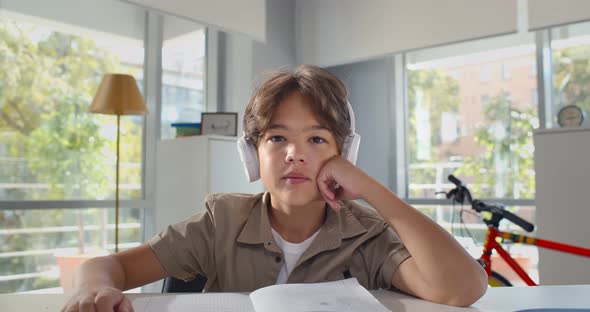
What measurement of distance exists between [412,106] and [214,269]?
3435mm

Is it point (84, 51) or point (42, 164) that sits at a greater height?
point (84, 51)

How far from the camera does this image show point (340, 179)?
1.08 metres

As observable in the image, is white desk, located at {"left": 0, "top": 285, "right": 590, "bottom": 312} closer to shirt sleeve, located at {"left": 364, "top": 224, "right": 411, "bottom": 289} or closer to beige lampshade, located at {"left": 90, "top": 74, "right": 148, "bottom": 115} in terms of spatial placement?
shirt sleeve, located at {"left": 364, "top": 224, "right": 411, "bottom": 289}

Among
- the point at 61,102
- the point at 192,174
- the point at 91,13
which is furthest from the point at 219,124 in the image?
the point at 91,13

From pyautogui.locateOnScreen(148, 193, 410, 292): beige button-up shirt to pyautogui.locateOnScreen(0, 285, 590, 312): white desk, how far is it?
0.14 meters

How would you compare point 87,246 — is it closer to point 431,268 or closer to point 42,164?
point 42,164

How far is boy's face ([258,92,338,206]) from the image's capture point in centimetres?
106

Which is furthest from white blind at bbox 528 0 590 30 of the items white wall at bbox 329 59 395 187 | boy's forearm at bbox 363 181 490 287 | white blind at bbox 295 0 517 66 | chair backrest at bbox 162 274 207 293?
chair backrest at bbox 162 274 207 293

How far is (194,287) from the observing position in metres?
1.23

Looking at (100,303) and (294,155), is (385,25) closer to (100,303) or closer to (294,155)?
(294,155)

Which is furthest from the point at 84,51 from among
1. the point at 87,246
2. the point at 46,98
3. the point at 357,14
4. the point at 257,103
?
the point at 257,103

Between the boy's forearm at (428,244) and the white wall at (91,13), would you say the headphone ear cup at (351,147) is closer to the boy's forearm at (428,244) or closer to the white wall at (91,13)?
the boy's forearm at (428,244)

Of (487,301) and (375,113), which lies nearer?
(487,301)

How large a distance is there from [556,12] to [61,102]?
331 centimetres
